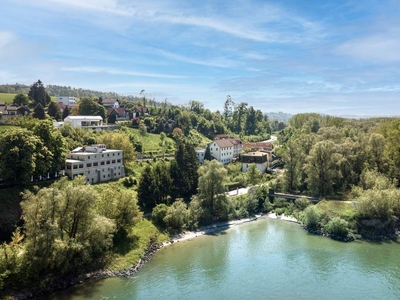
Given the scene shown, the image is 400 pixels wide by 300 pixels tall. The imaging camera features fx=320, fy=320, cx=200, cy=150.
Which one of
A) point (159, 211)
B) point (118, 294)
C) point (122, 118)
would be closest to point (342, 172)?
point (159, 211)

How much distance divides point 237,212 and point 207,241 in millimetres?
9696

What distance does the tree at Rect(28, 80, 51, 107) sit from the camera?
86.4m

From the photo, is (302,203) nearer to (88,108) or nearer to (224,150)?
(224,150)

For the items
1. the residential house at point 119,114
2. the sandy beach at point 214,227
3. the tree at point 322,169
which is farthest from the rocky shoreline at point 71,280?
the residential house at point 119,114

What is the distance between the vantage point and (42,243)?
27.8 m

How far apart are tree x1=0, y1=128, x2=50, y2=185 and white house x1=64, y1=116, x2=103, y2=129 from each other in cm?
3352

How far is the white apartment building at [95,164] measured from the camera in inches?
1848

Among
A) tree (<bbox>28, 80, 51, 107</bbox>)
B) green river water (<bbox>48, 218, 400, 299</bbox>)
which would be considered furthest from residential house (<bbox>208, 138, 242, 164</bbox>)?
tree (<bbox>28, 80, 51, 107</bbox>)

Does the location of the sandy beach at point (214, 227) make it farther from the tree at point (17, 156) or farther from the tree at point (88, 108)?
the tree at point (88, 108)

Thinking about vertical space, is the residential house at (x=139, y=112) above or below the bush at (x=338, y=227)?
above

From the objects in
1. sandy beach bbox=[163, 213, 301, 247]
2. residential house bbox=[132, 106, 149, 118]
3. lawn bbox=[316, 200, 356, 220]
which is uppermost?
residential house bbox=[132, 106, 149, 118]

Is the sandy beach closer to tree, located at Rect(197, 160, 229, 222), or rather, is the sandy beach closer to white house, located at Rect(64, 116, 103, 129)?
tree, located at Rect(197, 160, 229, 222)

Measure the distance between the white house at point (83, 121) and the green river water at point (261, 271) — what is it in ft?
144

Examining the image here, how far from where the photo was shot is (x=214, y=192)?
1865 inches
